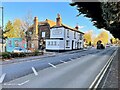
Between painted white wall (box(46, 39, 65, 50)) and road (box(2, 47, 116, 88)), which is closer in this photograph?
road (box(2, 47, 116, 88))

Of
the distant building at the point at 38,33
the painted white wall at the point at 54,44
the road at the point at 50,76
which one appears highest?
the distant building at the point at 38,33

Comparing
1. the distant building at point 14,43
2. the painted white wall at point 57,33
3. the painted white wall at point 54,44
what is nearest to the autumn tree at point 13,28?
the painted white wall at point 57,33

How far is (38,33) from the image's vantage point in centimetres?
6794

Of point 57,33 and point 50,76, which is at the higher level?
point 57,33

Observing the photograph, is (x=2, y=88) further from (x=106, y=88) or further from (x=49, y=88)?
(x=106, y=88)

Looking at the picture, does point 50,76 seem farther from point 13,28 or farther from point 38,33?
point 13,28

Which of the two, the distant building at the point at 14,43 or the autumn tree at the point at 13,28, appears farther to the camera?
the autumn tree at the point at 13,28

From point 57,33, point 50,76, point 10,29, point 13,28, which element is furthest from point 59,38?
point 50,76

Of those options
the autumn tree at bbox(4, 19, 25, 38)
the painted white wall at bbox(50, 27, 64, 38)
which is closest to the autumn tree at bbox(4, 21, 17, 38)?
the autumn tree at bbox(4, 19, 25, 38)

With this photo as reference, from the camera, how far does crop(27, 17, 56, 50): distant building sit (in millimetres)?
60594

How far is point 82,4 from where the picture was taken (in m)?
15.1

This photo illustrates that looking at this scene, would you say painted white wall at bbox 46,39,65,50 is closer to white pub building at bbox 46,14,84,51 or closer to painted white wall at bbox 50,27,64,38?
white pub building at bbox 46,14,84,51

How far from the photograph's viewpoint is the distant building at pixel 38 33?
199ft

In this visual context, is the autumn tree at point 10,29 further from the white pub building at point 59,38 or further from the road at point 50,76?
the road at point 50,76
